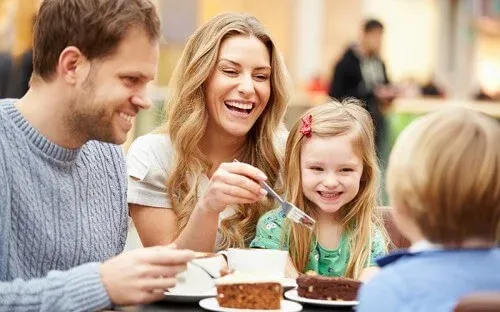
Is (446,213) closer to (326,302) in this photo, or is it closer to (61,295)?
(326,302)

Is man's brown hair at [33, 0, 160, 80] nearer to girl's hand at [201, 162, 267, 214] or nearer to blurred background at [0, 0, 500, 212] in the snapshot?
girl's hand at [201, 162, 267, 214]

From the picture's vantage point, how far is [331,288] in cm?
218

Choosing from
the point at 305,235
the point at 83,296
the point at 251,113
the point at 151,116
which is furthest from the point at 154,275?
the point at 151,116

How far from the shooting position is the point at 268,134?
118 inches

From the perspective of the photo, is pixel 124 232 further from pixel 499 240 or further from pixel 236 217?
pixel 499 240

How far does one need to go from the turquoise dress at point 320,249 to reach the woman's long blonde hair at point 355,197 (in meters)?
0.01

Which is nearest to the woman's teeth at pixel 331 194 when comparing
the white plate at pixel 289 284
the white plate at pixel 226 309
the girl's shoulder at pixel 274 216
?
the girl's shoulder at pixel 274 216

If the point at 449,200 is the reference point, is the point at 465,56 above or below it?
above

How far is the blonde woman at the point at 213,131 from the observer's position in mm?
2904

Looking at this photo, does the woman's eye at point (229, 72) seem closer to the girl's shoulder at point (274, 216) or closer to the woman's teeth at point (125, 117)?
the girl's shoulder at point (274, 216)

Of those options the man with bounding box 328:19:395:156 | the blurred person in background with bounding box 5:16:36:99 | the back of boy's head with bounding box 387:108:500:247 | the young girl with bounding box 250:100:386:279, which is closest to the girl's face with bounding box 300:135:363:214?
the young girl with bounding box 250:100:386:279

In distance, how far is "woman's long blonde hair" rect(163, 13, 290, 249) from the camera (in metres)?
2.92

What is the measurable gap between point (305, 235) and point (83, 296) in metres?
0.89

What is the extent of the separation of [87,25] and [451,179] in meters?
0.82
